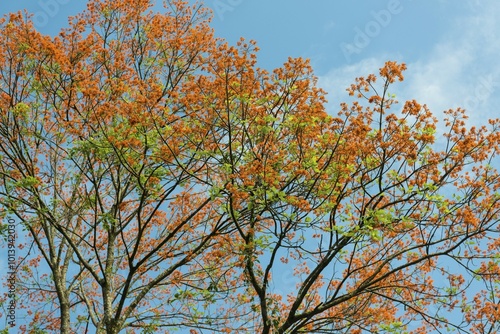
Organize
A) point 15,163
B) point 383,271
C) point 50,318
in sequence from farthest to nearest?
point 50,318
point 15,163
point 383,271

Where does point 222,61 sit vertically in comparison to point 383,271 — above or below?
above

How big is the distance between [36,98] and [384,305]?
7.59 meters

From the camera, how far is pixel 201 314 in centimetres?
927

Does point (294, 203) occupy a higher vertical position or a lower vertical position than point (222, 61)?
lower

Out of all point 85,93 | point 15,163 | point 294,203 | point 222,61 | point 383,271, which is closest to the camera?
Result: point 294,203

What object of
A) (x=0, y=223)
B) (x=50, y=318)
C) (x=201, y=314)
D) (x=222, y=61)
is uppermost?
(x=222, y=61)

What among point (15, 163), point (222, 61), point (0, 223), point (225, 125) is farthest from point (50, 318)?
point (222, 61)

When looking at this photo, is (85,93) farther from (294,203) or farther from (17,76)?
(294,203)

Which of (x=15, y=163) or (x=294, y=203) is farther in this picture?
(x=15, y=163)

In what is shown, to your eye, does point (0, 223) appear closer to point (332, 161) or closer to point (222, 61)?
point (222, 61)

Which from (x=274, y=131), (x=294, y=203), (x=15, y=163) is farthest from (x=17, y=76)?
(x=294, y=203)

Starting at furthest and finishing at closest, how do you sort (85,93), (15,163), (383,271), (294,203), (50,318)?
1. (50,318)
2. (15,163)
3. (383,271)
4. (85,93)
5. (294,203)

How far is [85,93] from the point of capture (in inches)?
319

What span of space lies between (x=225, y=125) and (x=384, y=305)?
475 centimetres
